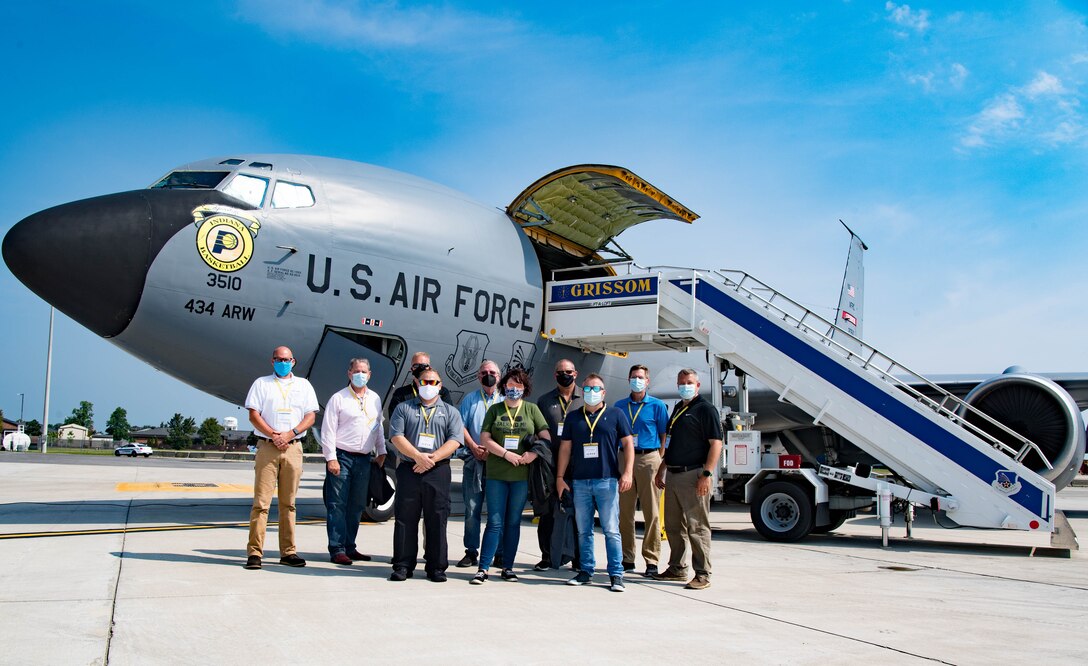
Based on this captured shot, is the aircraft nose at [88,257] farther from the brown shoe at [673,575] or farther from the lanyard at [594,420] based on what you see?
the brown shoe at [673,575]

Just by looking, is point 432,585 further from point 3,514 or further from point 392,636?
point 3,514

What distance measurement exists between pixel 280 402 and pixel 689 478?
145 inches

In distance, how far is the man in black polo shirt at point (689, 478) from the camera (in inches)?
269

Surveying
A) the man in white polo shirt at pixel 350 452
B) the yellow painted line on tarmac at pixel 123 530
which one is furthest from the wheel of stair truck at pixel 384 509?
the man in white polo shirt at pixel 350 452

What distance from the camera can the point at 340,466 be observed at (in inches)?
297

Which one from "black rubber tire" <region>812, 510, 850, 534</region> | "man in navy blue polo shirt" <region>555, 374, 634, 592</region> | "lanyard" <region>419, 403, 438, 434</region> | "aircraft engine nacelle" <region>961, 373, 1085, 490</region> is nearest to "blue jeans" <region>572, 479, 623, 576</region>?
"man in navy blue polo shirt" <region>555, 374, 634, 592</region>

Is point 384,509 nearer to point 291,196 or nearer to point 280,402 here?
point 280,402

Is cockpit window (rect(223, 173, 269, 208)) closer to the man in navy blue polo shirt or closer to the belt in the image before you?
the man in navy blue polo shirt

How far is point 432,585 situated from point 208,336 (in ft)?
14.2

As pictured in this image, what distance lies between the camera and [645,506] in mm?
7785

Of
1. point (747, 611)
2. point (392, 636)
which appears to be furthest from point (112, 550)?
point (747, 611)

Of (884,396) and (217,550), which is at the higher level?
(884,396)

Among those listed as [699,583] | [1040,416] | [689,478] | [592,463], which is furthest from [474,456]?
[1040,416]

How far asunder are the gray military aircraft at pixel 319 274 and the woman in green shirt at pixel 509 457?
3.61 meters
